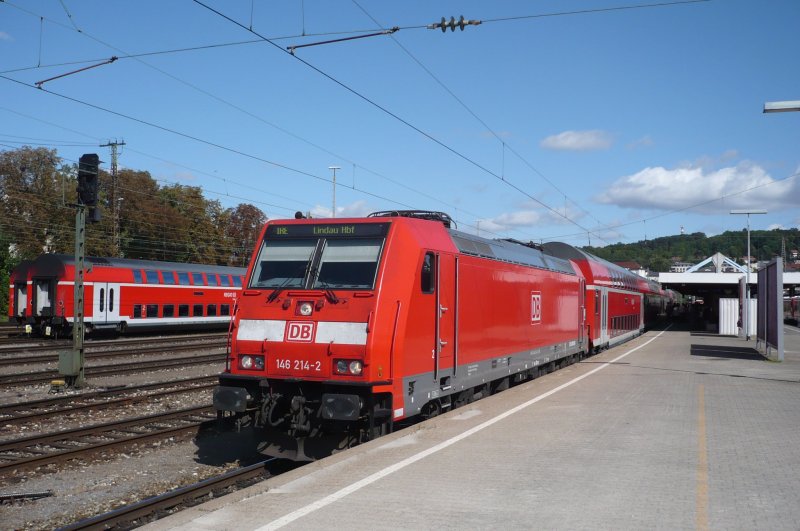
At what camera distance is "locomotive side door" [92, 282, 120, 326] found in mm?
29031

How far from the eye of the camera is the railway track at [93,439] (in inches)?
374

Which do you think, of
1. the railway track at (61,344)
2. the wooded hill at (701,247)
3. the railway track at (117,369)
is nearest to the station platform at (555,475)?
the railway track at (117,369)

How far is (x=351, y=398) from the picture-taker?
8359 millimetres

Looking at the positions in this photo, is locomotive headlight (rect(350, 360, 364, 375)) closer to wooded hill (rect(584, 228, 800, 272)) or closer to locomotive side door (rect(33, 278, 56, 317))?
locomotive side door (rect(33, 278, 56, 317))

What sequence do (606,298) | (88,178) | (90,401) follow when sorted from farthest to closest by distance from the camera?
(606,298) < (88,178) < (90,401)

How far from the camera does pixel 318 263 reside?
9625 mm

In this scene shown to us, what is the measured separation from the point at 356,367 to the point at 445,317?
225 centimetres

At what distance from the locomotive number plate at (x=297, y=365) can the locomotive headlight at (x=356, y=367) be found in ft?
1.42

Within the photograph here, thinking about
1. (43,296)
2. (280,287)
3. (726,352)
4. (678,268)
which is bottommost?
(726,352)

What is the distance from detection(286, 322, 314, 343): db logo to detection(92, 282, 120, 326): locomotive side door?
22493 millimetres

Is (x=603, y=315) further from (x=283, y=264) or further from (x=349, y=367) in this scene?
(x=349, y=367)

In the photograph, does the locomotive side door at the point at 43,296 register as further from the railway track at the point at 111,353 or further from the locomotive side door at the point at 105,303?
the railway track at the point at 111,353

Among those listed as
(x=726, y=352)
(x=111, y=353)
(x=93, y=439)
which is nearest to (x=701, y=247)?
(x=726, y=352)

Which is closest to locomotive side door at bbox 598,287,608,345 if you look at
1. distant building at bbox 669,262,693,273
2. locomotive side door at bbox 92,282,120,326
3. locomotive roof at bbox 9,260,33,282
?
locomotive side door at bbox 92,282,120,326
